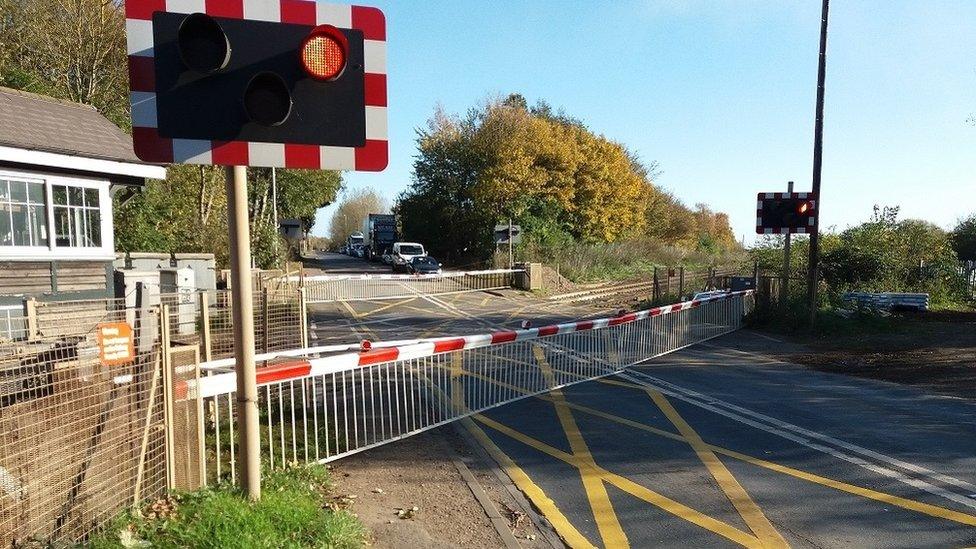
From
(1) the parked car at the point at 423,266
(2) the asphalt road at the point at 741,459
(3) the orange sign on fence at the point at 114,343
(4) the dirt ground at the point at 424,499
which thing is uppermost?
(3) the orange sign on fence at the point at 114,343

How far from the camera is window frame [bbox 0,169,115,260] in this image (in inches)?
435

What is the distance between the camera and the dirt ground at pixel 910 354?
9953 millimetres

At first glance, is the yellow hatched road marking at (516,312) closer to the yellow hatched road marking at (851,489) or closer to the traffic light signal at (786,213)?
the traffic light signal at (786,213)

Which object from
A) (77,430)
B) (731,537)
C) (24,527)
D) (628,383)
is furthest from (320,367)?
(628,383)

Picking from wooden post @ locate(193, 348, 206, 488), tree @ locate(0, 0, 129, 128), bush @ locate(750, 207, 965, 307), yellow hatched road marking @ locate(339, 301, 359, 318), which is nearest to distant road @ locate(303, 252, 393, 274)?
yellow hatched road marking @ locate(339, 301, 359, 318)

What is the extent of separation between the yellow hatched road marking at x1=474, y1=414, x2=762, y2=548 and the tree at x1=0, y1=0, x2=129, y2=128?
20675mm

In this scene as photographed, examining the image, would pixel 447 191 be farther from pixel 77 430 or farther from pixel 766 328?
pixel 77 430

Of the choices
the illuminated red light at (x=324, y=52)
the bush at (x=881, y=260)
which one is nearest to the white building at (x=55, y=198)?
the illuminated red light at (x=324, y=52)

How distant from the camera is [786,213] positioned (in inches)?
607

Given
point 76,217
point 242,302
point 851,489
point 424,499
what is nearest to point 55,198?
point 76,217

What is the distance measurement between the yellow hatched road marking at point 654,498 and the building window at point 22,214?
10.0 metres

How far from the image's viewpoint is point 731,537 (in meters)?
4.29

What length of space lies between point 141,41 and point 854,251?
2119cm

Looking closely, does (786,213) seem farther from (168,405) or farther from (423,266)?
(423,266)
